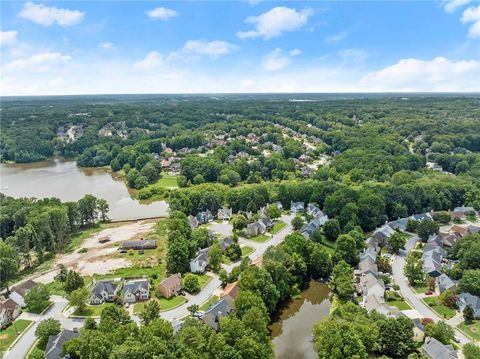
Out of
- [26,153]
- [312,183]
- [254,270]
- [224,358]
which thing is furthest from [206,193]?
[26,153]

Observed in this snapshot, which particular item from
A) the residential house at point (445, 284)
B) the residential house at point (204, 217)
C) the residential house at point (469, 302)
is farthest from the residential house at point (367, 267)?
the residential house at point (204, 217)

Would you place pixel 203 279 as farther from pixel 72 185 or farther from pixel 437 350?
pixel 72 185

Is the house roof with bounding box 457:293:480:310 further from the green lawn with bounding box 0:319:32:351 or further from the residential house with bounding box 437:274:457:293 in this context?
the green lawn with bounding box 0:319:32:351

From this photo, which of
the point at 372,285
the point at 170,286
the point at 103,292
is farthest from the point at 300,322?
the point at 103,292

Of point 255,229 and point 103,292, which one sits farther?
point 255,229

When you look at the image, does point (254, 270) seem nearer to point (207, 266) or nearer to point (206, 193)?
point (207, 266)
